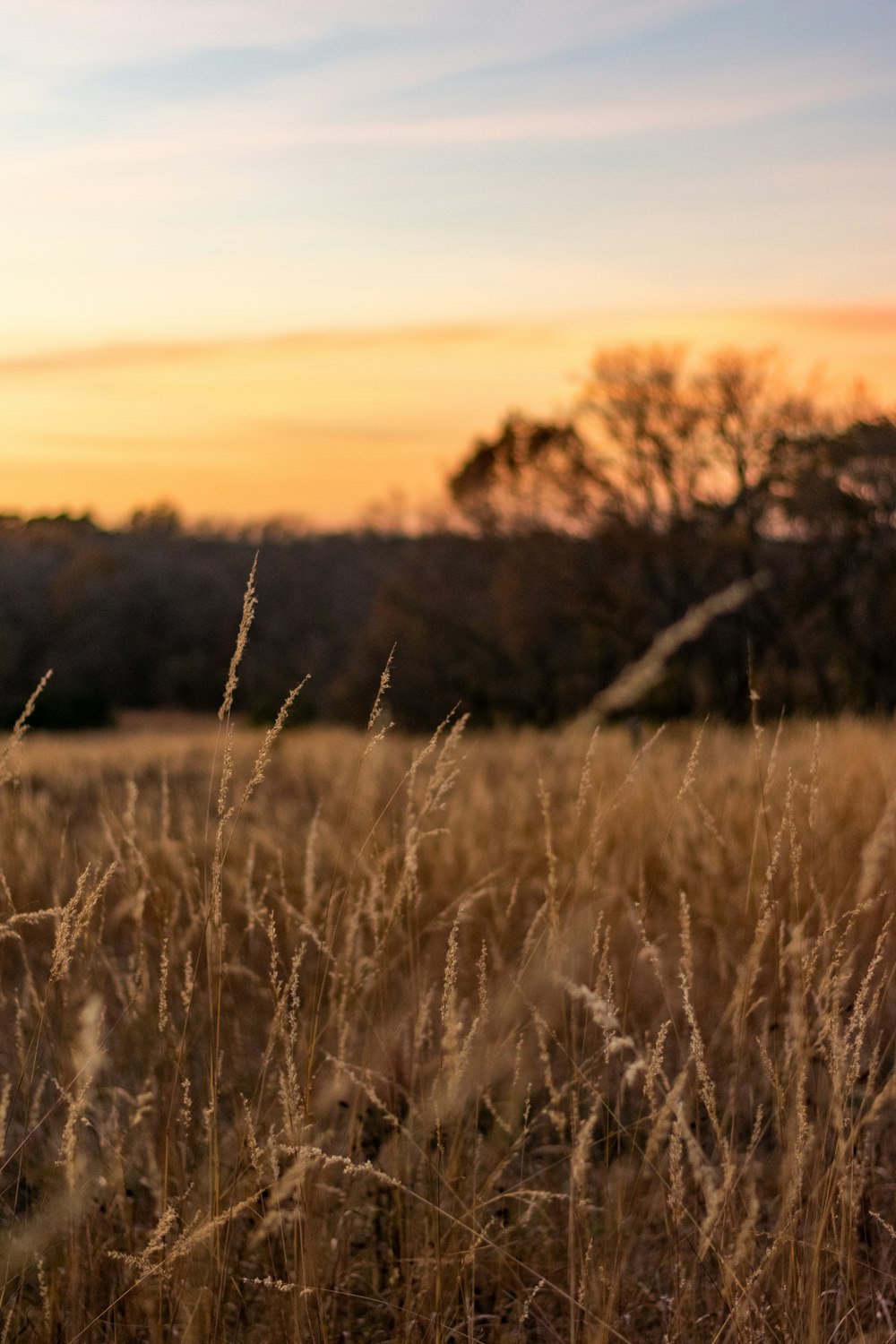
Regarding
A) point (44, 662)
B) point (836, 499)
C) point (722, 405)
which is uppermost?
point (722, 405)

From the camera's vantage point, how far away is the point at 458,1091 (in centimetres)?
284

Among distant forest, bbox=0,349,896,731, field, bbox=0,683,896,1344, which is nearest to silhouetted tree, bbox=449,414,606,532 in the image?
distant forest, bbox=0,349,896,731

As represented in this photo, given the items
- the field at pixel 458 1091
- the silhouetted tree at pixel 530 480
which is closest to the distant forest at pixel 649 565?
the silhouetted tree at pixel 530 480

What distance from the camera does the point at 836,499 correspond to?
1488 centimetres

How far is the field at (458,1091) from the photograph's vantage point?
1995 mm

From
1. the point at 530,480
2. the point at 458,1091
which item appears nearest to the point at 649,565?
the point at 530,480

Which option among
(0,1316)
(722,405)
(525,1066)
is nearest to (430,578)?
(722,405)

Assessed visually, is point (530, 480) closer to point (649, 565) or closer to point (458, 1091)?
point (649, 565)

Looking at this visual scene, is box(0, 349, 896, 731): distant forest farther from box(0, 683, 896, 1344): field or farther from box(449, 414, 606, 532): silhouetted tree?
box(0, 683, 896, 1344): field

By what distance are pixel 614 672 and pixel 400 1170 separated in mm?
14238

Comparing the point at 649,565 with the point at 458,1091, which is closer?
the point at 458,1091

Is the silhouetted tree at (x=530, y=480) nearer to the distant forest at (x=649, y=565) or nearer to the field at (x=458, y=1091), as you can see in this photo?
the distant forest at (x=649, y=565)

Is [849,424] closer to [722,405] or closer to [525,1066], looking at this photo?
[722,405]

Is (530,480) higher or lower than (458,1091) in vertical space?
higher
